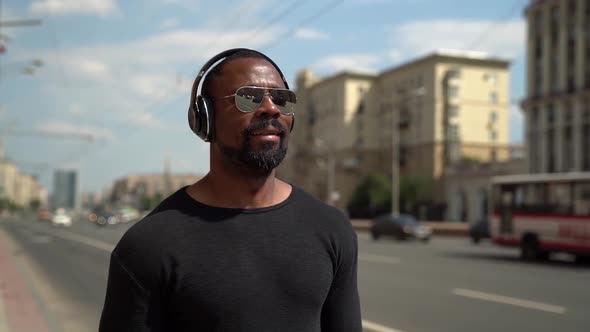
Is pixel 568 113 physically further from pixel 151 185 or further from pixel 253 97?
pixel 253 97

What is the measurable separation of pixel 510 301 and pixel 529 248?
11.3m

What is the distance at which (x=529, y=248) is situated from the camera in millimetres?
22531

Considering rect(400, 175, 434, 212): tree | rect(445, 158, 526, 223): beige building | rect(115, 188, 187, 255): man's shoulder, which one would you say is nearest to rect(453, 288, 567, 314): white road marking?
rect(115, 188, 187, 255): man's shoulder

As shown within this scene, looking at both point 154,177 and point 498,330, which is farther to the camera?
point 154,177

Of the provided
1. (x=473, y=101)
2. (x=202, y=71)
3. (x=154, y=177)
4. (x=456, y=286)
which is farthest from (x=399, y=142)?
(x=202, y=71)

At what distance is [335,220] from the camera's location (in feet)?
6.89

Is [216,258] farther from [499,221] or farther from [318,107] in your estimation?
[318,107]

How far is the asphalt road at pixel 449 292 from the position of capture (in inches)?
388

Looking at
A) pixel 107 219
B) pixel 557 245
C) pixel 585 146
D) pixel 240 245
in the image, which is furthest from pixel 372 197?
pixel 240 245

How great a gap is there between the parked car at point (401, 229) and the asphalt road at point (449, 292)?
1237 centimetres

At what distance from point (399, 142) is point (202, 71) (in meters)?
82.2

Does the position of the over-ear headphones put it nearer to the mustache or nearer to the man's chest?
the mustache

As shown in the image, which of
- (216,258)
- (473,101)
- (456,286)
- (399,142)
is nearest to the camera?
Result: (216,258)

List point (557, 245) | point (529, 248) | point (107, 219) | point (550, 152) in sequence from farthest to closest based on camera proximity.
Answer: point (107, 219) → point (550, 152) → point (529, 248) → point (557, 245)
